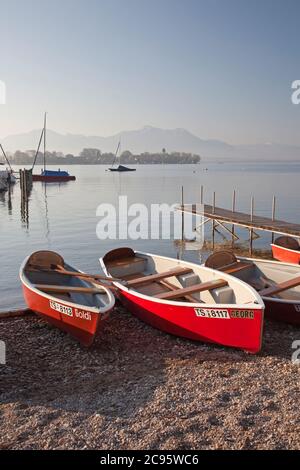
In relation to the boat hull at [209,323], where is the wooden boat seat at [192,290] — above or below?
above

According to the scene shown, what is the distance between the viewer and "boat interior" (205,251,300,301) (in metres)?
11.3

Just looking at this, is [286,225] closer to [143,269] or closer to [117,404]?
[143,269]

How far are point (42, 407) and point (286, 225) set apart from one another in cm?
1722

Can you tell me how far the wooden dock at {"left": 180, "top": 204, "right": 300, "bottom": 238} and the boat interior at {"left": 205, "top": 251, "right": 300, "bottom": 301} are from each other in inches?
305

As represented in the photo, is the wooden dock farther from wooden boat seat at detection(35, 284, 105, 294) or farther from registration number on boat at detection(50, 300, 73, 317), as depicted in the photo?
registration number on boat at detection(50, 300, 73, 317)

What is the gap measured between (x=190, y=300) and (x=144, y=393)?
3581mm

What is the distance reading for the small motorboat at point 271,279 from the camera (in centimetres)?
991

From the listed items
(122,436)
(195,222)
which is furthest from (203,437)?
(195,222)

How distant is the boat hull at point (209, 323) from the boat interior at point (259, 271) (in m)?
2.83

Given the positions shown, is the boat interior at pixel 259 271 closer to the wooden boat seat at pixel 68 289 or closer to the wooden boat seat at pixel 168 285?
the wooden boat seat at pixel 168 285

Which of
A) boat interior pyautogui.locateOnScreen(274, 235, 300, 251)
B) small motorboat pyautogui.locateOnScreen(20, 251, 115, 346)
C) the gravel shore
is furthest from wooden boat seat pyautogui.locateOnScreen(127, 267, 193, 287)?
boat interior pyautogui.locateOnScreen(274, 235, 300, 251)

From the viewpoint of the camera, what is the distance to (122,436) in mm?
5785

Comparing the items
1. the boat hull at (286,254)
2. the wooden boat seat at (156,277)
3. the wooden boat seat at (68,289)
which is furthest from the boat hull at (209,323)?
the boat hull at (286,254)

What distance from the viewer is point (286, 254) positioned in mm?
17172
